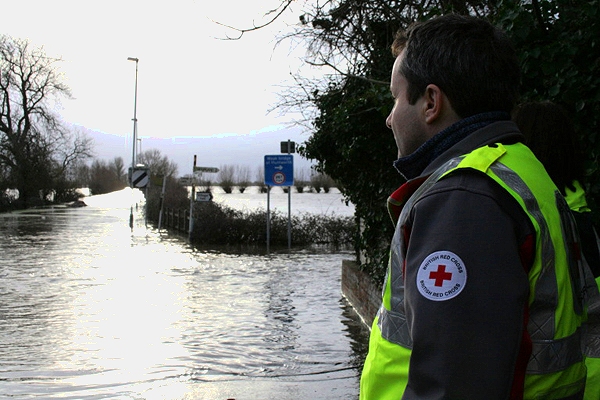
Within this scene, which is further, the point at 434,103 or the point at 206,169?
the point at 206,169

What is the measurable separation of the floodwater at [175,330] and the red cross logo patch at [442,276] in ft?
16.1

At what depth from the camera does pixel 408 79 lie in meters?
1.61

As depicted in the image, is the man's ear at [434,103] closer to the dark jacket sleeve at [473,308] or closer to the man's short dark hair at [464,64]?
the man's short dark hair at [464,64]

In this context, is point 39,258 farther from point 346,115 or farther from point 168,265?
point 346,115

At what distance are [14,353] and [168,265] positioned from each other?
8.72 m

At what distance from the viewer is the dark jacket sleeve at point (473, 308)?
1.28 m

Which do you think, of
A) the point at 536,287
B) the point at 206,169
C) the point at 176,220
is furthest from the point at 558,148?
the point at 176,220

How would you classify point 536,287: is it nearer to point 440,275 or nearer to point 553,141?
point 440,275

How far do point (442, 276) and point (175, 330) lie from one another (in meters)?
8.07

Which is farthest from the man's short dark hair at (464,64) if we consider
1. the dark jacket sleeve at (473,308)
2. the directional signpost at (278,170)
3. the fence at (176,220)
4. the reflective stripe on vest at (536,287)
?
the fence at (176,220)

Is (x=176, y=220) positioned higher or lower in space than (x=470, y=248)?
lower

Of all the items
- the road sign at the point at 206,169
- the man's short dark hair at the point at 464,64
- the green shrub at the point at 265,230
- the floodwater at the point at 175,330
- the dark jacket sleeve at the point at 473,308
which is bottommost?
the floodwater at the point at 175,330

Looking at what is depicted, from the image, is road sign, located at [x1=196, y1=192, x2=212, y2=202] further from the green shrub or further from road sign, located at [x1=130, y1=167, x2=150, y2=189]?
road sign, located at [x1=130, y1=167, x2=150, y2=189]

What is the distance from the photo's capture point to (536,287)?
1.40 meters
